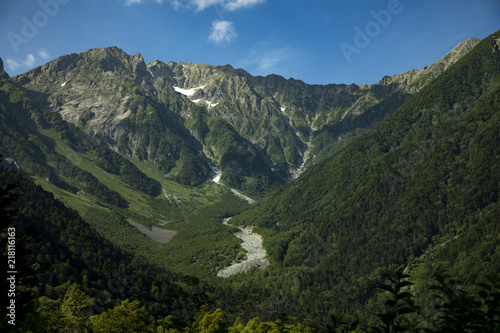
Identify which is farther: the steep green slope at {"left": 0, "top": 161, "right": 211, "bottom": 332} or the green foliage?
the steep green slope at {"left": 0, "top": 161, "right": 211, "bottom": 332}

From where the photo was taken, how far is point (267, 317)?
94.3 metres

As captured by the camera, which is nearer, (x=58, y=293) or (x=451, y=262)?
(x=58, y=293)

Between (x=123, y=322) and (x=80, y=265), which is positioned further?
(x=80, y=265)

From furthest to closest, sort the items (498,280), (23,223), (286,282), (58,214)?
(286,282) < (58,214) < (23,223) < (498,280)

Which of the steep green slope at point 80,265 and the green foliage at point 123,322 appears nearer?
the green foliage at point 123,322

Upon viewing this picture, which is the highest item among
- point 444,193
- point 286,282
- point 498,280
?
point 498,280

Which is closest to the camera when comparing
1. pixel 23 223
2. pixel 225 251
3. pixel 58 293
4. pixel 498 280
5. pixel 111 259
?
pixel 498 280

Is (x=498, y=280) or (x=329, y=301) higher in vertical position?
(x=498, y=280)

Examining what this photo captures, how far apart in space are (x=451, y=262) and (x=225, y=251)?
116166mm

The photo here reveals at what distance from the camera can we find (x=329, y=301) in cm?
13862

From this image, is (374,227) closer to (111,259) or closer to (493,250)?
(493,250)

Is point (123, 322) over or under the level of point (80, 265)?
under

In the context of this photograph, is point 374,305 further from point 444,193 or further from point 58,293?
point 58,293

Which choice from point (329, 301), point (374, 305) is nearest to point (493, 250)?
point (374, 305)
